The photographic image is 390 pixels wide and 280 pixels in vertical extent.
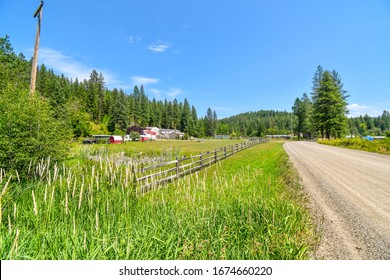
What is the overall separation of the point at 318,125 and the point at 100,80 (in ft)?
317

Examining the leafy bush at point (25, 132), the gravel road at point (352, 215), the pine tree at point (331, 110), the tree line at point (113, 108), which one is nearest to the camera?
the gravel road at point (352, 215)

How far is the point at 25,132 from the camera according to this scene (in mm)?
8906

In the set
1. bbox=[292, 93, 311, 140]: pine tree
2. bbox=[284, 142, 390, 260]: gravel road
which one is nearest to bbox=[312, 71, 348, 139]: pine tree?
bbox=[292, 93, 311, 140]: pine tree

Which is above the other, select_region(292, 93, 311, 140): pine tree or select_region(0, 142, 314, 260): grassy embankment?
select_region(292, 93, 311, 140): pine tree

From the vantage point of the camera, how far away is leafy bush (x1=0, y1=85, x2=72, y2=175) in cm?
843

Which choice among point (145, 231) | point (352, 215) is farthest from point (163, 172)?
point (352, 215)

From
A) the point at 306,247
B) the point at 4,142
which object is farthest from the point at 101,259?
the point at 4,142

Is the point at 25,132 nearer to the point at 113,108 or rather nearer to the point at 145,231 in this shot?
the point at 145,231

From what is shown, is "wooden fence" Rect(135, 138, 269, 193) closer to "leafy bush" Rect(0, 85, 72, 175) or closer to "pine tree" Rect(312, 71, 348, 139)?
"leafy bush" Rect(0, 85, 72, 175)

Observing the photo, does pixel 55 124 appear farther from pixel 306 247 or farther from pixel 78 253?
pixel 306 247

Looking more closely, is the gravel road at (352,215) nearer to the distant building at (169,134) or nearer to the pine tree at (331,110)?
the pine tree at (331,110)

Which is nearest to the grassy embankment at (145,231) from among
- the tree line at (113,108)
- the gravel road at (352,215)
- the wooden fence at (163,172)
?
the gravel road at (352,215)

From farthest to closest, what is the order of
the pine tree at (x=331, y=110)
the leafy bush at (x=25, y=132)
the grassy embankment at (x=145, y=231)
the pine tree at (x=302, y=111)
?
1. the pine tree at (x=302, y=111)
2. the pine tree at (x=331, y=110)
3. the leafy bush at (x=25, y=132)
4. the grassy embankment at (x=145, y=231)

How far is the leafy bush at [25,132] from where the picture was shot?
8.43 metres
